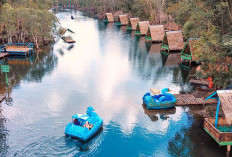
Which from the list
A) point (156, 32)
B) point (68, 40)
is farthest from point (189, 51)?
point (68, 40)

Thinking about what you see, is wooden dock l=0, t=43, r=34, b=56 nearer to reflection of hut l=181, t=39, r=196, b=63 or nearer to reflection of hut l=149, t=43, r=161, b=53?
reflection of hut l=149, t=43, r=161, b=53

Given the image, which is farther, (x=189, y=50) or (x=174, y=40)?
(x=174, y=40)

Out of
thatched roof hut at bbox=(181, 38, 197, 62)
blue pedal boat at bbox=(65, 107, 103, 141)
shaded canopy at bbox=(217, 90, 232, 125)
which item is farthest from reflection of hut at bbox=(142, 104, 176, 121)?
thatched roof hut at bbox=(181, 38, 197, 62)

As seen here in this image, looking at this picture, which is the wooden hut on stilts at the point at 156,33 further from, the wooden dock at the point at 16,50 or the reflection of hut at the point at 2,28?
the reflection of hut at the point at 2,28

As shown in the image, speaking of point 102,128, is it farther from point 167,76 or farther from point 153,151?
point 167,76

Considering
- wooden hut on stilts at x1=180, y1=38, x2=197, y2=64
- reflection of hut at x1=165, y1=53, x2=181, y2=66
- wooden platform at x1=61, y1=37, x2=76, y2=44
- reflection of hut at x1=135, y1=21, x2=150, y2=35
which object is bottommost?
reflection of hut at x1=165, y1=53, x2=181, y2=66

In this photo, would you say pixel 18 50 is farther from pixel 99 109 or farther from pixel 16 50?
pixel 99 109
